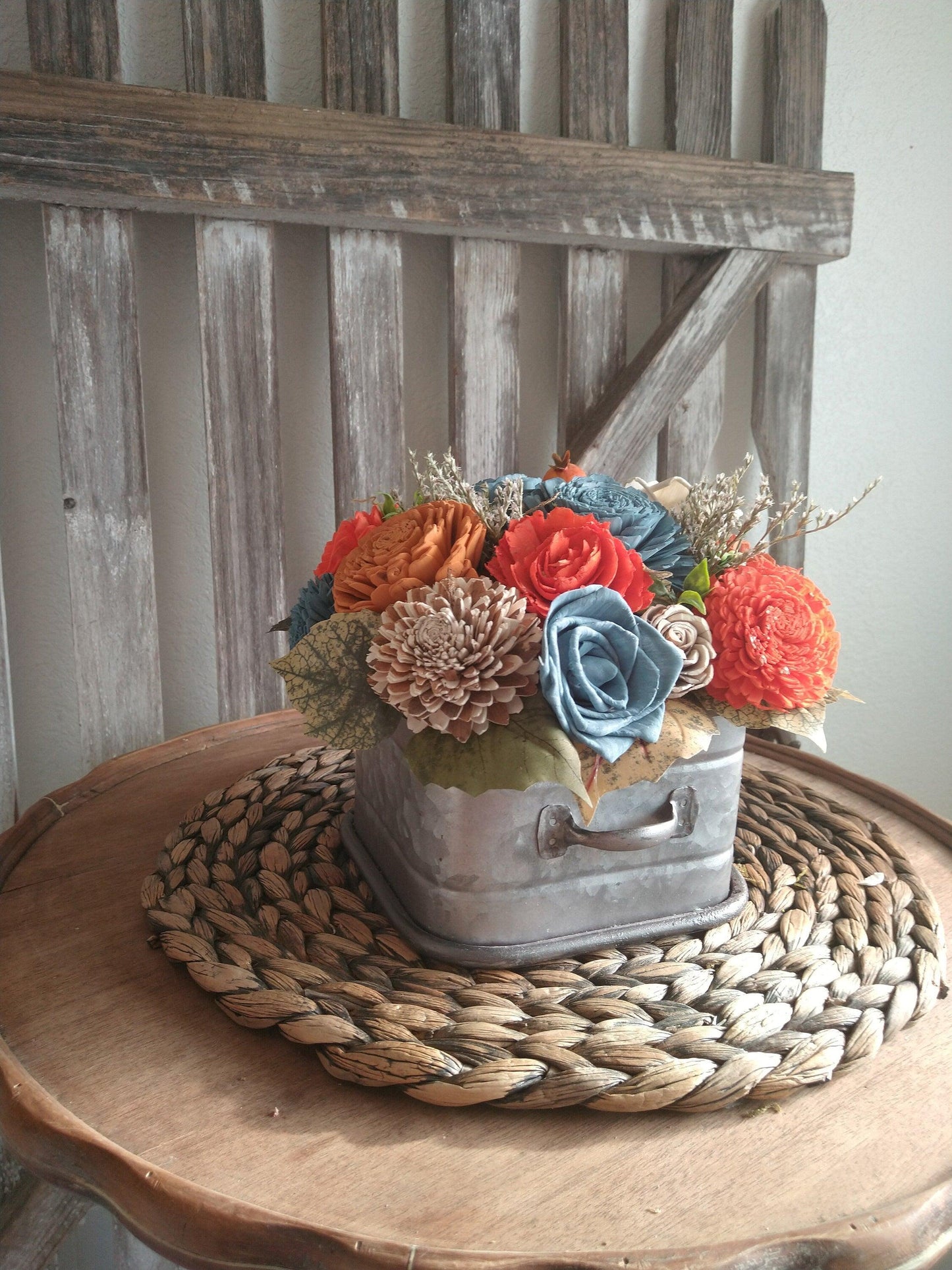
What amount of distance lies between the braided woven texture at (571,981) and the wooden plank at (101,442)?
0.37 m

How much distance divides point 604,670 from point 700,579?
11 centimetres

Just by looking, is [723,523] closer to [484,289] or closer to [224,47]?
[484,289]

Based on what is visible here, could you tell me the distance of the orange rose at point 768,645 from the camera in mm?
539

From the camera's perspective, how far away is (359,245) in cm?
105

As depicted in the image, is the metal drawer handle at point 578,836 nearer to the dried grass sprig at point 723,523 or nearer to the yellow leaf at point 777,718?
the yellow leaf at point 777,718

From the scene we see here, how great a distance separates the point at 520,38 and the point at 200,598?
77 centimetres

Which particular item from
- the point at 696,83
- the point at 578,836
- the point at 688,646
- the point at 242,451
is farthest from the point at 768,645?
the point at 696,83

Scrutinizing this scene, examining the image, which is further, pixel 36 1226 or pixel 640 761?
pixel 36 1226

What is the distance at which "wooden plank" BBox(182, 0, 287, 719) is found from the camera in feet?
3.18

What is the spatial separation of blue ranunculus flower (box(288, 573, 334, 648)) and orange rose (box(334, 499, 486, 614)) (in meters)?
0.06

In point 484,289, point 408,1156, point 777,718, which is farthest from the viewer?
point 484,289

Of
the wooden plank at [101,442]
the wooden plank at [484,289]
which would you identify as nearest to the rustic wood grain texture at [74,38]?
the wooden plank at [101,442]

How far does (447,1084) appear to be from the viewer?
479 mm

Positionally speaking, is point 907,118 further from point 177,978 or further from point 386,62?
point 177,978
